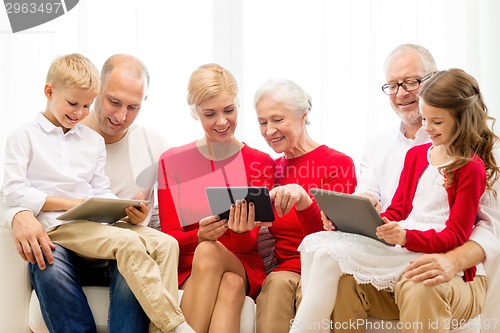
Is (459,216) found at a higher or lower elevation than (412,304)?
higher

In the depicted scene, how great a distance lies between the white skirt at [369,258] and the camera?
203 centimetres

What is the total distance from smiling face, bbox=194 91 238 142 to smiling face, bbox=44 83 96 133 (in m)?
0.43

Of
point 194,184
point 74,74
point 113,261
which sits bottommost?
point 113,261

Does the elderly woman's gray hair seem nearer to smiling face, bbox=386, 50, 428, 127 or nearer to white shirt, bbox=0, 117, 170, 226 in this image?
smiling face, bbox=386, 50, 428, 127

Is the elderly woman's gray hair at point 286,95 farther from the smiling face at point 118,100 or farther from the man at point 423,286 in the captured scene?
the smiling face at point 118,100

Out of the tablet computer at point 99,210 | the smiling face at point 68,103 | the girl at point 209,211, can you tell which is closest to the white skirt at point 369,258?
the girl at point 209,211

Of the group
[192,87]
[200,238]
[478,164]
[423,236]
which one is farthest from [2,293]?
[478,164]

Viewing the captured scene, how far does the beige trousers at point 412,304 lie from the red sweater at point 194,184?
1.52 ft

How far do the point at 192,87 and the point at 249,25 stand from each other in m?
1.08

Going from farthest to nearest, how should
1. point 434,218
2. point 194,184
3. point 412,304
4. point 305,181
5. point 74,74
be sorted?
point 194,184 → point 305,181 → point 74,74 → point 434,218 → point 412,304

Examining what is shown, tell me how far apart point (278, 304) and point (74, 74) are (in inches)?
42.6

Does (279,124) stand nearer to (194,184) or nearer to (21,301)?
(194,184)

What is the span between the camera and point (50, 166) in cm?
237

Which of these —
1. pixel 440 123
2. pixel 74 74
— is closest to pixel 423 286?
pixel 440 123
